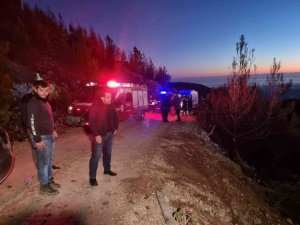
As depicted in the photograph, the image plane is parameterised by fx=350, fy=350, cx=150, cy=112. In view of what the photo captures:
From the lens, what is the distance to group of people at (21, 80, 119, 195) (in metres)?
6.43

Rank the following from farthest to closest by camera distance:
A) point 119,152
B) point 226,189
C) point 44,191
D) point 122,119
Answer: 1. point 122,119
2. point 119,152
3. point 226,189
4. point 44,191

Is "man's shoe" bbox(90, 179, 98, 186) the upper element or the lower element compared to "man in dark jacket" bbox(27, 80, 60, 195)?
lower

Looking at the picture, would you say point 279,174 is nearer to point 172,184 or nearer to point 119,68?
point 172,184

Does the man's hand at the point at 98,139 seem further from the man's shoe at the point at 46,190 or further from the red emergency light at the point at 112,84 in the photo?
the red emergency light at the point at 112,84

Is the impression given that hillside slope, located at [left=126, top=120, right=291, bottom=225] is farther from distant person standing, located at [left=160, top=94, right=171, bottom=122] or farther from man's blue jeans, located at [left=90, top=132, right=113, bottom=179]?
distant person standing, located at [left=160, top=94, right=171, bottom=122]

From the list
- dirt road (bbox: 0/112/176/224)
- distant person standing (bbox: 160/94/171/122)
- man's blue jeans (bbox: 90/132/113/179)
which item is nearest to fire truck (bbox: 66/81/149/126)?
distant person standing (bbox: 160/94/171/122)

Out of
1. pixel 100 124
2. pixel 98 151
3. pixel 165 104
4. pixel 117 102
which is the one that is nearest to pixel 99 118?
pixel 100 124

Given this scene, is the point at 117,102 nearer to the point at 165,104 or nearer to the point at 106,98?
the point at 165,104

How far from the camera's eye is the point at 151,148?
41.1 feet

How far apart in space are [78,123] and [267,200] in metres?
9.46

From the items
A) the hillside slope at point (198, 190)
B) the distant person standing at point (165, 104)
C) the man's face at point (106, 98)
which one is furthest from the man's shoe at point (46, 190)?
the distant person standing at point (165, 104)

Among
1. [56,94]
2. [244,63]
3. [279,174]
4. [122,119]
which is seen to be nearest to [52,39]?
[56,94]

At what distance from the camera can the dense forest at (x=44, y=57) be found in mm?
14855

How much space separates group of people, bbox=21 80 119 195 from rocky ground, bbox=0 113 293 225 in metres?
0.40
